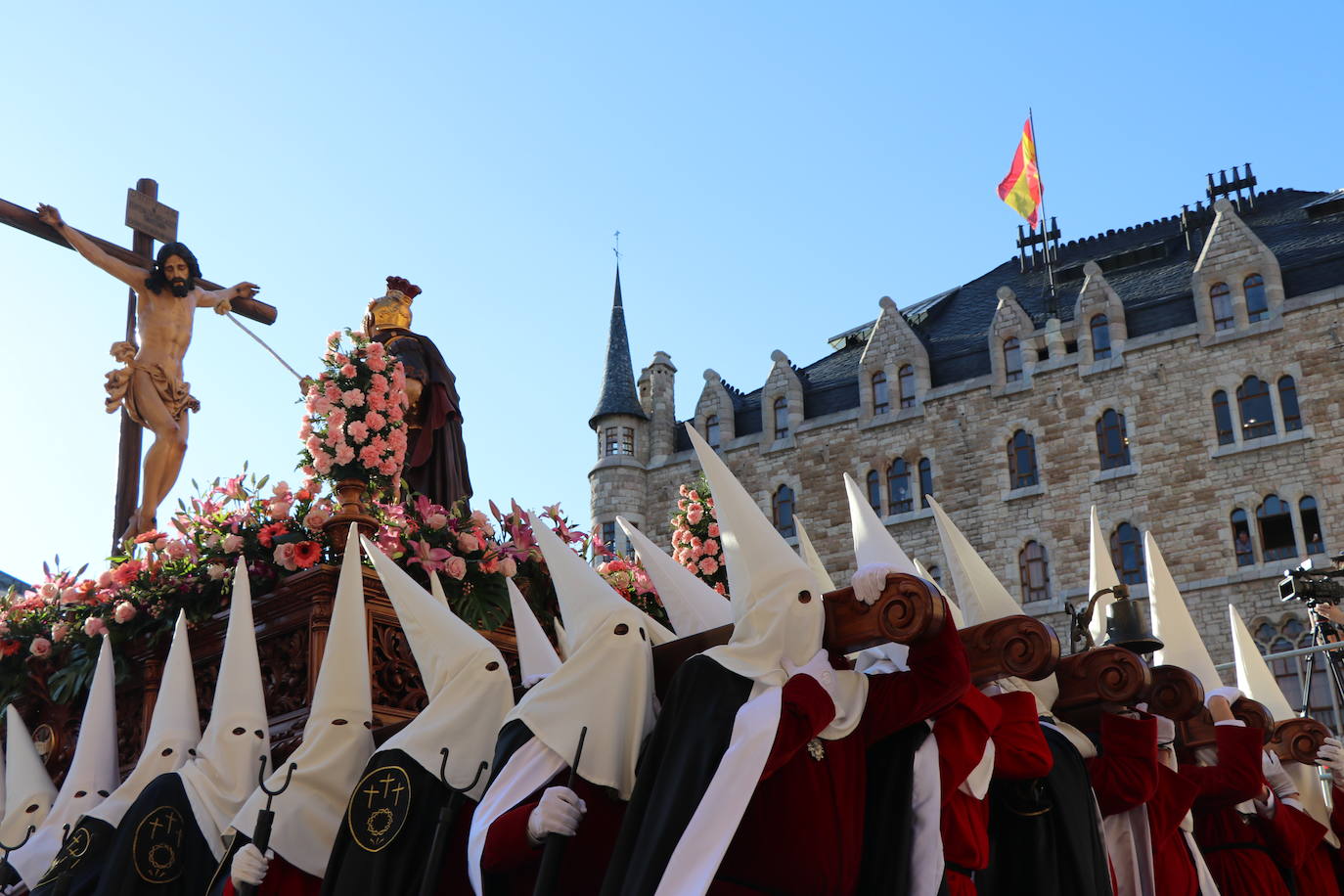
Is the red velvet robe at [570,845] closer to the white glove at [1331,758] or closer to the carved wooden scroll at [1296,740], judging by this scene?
the carved wooden scroll at [1296,740]

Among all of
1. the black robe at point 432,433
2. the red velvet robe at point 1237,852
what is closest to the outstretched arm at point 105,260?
the black robe at point 432,433

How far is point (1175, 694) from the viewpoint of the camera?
4.90 metres

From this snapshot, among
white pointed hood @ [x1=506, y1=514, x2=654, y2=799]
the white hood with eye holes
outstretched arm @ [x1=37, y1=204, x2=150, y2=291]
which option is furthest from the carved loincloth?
white pointed hood @ [x1=506, y1=514, x2=654, y2=799]

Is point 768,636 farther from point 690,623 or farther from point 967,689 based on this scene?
point 690,623

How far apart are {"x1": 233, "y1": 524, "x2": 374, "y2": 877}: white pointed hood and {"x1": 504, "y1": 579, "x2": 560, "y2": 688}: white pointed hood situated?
62 centimetres

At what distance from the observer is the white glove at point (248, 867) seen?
4633 mm

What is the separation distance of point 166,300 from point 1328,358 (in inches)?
931

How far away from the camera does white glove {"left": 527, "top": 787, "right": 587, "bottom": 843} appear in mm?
3861

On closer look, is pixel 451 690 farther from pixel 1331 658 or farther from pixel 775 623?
pixel 1331 658

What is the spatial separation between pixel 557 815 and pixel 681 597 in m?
1.20

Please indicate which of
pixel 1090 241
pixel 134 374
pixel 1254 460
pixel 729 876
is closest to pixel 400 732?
pixel 729 876

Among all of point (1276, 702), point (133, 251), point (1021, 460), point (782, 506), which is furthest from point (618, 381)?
point (1276, 702)

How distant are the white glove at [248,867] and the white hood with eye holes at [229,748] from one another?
612 mm

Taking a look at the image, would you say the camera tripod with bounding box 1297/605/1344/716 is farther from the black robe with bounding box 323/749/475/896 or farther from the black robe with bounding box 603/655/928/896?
the black robe with bounding box 323/749/475/896
